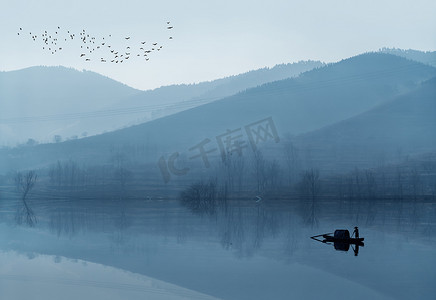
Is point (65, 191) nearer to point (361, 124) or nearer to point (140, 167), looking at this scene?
point (140, 167)

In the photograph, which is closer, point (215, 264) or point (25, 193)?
point (215, 264)

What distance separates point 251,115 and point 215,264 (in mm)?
140976

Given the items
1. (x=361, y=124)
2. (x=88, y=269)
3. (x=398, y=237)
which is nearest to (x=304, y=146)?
(x=361, y=124)

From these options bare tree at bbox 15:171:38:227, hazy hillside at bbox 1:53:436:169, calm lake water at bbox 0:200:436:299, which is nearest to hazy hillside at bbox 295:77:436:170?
hazy hillside at bbox 1:53:436:169

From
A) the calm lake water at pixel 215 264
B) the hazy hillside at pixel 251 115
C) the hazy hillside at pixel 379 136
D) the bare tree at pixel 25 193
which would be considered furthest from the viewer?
the hazy hillside at pixel 251 115

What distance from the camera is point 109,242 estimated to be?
32.3 m

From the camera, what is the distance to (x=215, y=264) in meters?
23.8

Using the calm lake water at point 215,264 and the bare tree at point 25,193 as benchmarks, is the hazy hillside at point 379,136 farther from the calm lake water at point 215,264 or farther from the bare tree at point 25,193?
→ the calm lake water at point 215,264

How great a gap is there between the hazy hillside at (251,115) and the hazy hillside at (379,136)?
346 inches

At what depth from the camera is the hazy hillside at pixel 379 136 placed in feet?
442

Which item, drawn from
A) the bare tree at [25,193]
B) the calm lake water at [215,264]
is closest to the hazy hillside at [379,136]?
the bare tree at [25,193]

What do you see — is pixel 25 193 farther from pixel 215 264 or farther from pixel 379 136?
pixel 215 264

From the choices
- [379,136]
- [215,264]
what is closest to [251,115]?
[379,136]

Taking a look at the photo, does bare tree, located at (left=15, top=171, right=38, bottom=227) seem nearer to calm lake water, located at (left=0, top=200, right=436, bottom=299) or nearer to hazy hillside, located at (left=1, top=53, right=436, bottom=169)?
calm lake water, located at (left=0, top=200, right=436, bottom=299)
